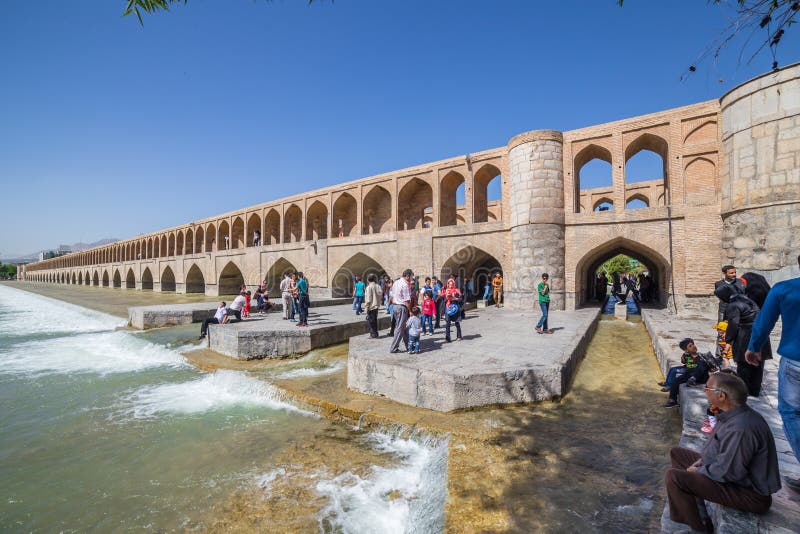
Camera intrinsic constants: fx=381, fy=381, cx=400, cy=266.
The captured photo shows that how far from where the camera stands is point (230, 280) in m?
27.9

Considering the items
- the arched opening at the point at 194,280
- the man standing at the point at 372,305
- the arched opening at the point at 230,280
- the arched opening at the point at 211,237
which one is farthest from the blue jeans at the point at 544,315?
the arched opening at the point at 194,280

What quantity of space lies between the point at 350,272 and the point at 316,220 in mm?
5675

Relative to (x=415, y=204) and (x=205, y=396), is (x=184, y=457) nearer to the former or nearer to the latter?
(x=205, y=396)

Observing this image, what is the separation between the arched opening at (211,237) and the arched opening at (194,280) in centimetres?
193

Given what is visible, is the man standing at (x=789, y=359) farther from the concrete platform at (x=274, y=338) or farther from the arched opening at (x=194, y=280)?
the arched opening at (x=194, y=280)

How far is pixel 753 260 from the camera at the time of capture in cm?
862

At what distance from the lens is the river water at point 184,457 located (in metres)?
3.26

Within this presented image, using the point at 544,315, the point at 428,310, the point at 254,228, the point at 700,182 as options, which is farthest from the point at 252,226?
the point at 700,182

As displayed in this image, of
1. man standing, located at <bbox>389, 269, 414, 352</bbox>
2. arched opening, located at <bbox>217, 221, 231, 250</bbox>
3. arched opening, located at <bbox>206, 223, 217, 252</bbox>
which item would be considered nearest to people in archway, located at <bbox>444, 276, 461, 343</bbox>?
man standing, located at <bbox>389, 269, 414, 352</bbox>

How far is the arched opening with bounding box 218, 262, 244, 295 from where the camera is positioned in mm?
27484

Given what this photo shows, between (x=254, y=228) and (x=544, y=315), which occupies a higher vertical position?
(x=254, y=228)

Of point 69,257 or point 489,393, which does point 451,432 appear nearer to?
point 489,393

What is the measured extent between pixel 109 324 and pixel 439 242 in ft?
43.4

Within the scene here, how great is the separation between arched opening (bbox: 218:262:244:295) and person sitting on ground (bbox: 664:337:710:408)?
89.0ft
